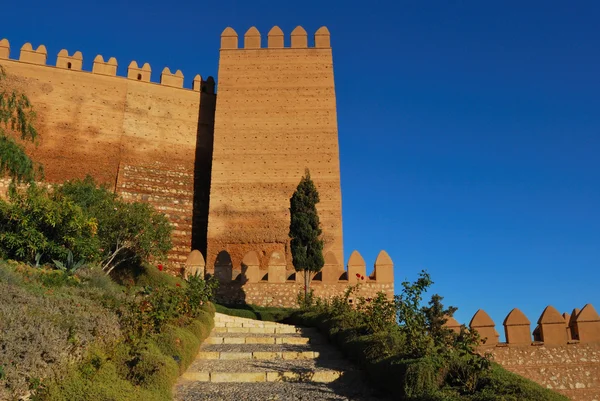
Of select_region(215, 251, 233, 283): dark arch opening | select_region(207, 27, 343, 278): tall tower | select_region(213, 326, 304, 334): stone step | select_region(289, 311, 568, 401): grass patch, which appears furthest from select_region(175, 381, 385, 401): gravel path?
select_region(207, 27, 343, 278): tall tower

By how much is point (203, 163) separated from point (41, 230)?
11.1 metres

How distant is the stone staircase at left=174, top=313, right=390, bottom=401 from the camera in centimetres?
535

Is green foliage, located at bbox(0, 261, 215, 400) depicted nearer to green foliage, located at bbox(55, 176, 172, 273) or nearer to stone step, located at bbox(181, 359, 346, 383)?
stone step, located at bbox(181, 359, 346, 383)

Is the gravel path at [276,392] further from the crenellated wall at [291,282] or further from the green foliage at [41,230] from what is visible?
the crenellated wall at [291,282]

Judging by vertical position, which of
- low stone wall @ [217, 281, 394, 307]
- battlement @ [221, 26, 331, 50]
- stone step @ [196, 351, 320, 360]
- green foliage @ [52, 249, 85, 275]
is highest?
battlement @ [221, 26, 331, 50]

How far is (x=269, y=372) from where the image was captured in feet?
19.7

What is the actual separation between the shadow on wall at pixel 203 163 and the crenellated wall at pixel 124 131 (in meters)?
0.04

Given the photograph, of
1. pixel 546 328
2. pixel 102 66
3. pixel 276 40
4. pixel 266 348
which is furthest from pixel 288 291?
pixel 102 66

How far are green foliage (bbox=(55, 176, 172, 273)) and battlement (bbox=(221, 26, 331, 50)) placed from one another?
9279 mm

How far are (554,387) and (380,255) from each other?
646cm

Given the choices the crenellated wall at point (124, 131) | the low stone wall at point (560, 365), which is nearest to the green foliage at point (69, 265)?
the low stone wall at point (560, 365)

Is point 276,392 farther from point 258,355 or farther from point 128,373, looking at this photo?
point 258,355

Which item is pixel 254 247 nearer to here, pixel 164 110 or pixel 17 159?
pixel 164 110

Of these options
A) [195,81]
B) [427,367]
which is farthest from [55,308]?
[195,81]
